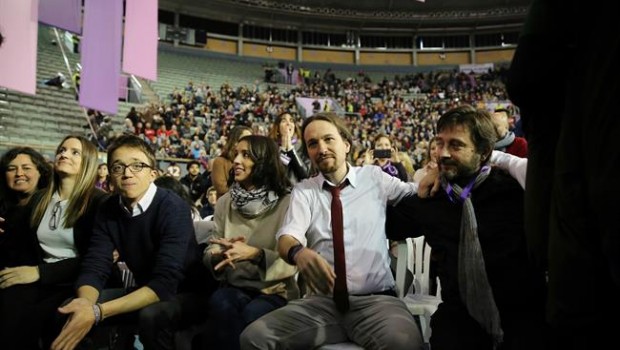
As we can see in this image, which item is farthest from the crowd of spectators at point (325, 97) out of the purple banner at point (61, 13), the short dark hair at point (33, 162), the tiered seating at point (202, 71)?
the short dark hair at point (33, 162)

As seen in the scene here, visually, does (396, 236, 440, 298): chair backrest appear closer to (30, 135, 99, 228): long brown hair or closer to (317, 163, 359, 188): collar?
(317, 163, 359, 188): collar

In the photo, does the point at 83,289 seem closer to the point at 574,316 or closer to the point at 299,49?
the point at 574,316

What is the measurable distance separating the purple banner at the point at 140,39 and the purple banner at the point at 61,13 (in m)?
0.57

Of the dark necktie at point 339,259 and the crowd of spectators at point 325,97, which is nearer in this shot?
the dark necktie at point 339,259

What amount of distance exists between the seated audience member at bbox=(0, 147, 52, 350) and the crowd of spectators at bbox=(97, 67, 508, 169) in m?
6.92

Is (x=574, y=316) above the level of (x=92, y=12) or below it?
below

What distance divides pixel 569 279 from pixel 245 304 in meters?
1.48

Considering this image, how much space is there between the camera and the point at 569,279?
32.6 inches

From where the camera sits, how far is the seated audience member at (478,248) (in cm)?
147

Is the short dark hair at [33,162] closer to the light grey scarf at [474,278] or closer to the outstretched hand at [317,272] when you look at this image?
the outstretched hand at [317,272]

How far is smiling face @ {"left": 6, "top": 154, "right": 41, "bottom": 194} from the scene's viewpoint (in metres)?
2.52

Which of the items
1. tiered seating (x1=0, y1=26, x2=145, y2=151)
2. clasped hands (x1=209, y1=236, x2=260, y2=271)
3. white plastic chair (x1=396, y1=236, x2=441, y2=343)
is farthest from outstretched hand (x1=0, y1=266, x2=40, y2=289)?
tiered seating (x1=0, y1=26, x2=145, y2=151)

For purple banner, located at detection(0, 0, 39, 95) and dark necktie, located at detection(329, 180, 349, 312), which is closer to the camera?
dark necktie, located at detection(329, 180, 349, 312)

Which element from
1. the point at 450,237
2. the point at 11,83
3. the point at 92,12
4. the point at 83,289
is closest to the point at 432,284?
the point at 450,237
